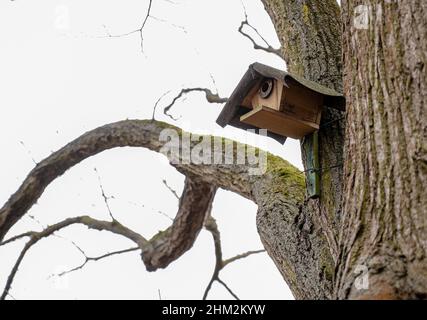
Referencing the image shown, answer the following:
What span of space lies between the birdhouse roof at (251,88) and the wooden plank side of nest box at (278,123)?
9 centimetres

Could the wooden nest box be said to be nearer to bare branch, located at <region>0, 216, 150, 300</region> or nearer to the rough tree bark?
the rough tree bark

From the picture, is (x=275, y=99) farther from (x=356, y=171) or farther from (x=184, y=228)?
(x=184, y=228)

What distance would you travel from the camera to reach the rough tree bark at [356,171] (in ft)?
4.47

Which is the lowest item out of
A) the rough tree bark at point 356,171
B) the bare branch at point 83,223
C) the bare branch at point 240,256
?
the bare branch at point 240,256

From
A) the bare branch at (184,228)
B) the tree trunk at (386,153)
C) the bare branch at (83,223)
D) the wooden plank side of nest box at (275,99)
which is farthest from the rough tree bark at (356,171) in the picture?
the bare branch at (83,223)

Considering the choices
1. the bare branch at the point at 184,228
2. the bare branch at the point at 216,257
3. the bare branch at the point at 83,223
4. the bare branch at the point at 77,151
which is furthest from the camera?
the bare branch at the point at 216,257

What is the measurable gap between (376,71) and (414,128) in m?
0.25

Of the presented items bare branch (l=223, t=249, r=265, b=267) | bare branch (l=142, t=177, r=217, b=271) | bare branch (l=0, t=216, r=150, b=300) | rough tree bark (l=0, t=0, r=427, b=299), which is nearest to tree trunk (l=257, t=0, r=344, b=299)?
rough tree bark (l=0, t=0, r=427, b=299)

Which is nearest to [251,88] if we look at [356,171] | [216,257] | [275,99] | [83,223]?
[275,99]

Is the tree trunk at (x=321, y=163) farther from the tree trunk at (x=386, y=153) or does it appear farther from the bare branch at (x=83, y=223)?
the bare branch at (x=83, y=223)

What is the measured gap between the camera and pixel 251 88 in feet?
7.81

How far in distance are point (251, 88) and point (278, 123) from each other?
0.20 m
